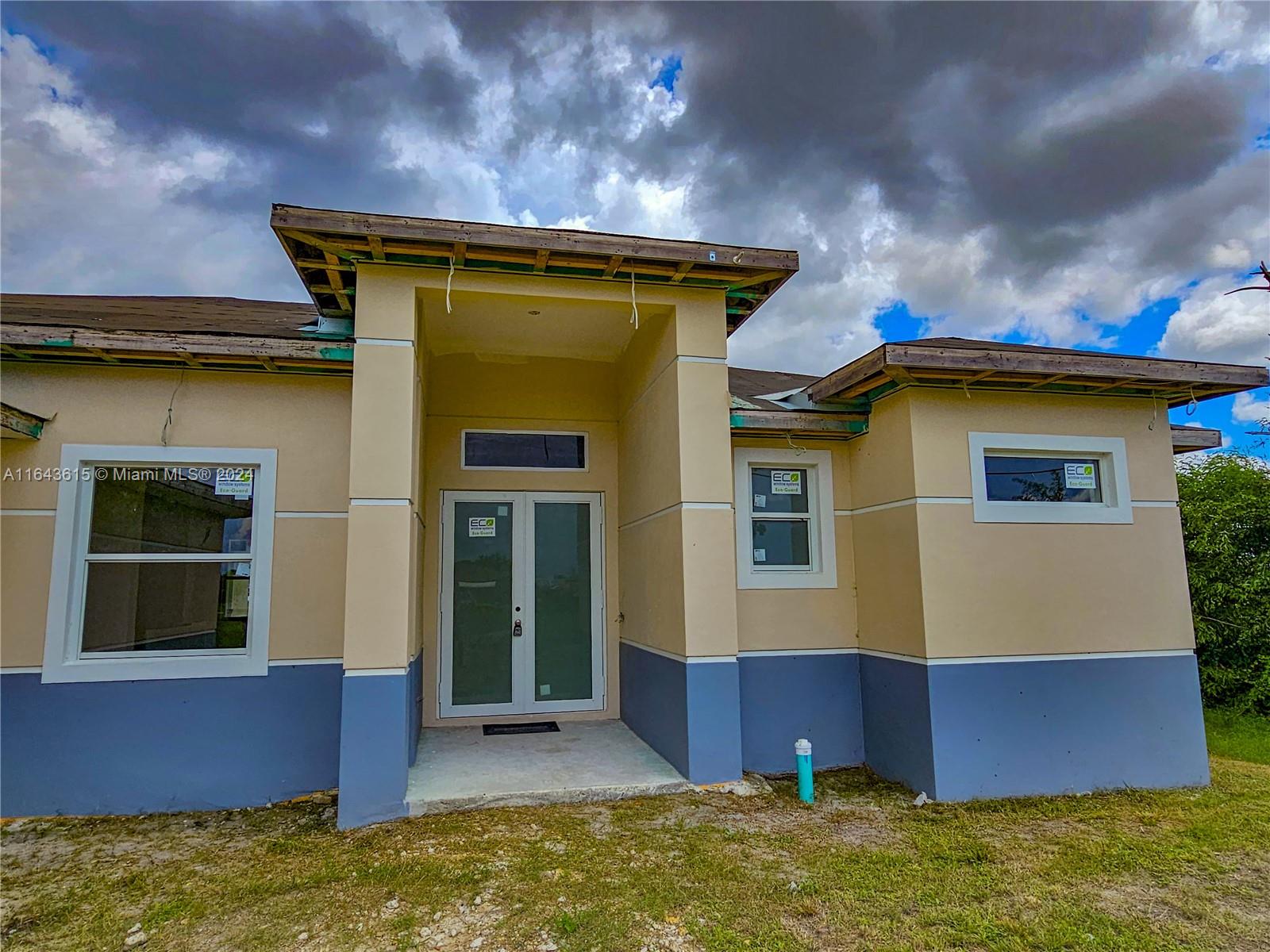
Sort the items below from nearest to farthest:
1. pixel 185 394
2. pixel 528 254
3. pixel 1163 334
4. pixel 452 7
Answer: pixel 528 254
pixel 185 394
pixel 452 7
pixel 1163 334

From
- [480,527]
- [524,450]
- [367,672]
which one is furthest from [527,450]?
[367,672]

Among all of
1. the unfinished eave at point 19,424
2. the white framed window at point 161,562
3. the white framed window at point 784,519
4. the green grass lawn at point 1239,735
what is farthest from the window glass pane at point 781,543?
the unfinished eave at point 19,424

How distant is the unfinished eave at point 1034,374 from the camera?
13.9 feet

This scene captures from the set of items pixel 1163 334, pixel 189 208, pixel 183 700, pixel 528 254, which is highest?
pixel 189 208

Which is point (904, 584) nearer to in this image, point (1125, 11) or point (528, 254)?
point (528, 254)

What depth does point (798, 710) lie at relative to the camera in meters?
5.01

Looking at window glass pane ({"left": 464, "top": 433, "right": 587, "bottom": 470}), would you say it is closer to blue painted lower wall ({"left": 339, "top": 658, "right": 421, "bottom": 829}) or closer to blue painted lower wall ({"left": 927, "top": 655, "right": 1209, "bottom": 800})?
blue painted lower wall ({"left": 339, "top": 658, "right": 421, "bottom": 829})

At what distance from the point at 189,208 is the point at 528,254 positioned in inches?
290

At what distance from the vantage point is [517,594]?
594 cm

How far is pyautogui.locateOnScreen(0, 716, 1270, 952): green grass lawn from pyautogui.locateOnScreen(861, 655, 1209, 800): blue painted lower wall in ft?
0.80

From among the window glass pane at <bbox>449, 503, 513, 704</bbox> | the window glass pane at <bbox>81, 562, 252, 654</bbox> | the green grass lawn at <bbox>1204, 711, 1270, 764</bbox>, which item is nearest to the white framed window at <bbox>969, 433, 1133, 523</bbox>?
the green grass lawn at <bbox>1204, 711, 1270, 764</bbox>

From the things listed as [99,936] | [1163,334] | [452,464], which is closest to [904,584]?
[452,464]

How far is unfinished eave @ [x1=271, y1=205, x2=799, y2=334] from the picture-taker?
12.1 ft

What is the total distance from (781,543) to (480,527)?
2.75m
